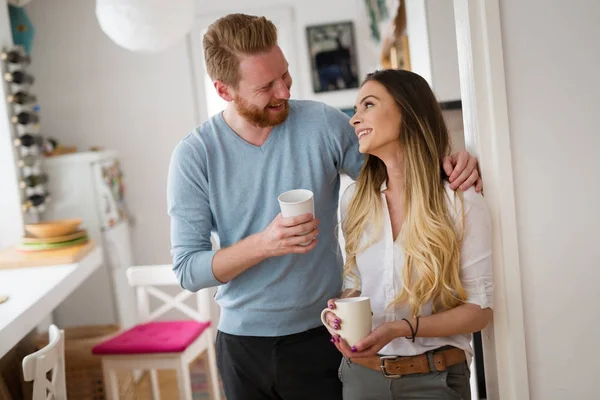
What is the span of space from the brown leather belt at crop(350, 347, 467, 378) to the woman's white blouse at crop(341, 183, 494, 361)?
0.07ft

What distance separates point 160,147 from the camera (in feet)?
17.0

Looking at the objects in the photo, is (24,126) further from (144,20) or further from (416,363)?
(416,363)

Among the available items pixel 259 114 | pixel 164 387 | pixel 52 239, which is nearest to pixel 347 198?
pixel 259 114

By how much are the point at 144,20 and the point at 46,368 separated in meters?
1.36

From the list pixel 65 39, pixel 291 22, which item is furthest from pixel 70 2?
pixel 291 22

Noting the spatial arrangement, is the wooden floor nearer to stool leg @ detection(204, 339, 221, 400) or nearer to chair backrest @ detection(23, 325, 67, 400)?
stool leg @ detection(204, 339, 221, 400)

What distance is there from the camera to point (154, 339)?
3105 millimetres

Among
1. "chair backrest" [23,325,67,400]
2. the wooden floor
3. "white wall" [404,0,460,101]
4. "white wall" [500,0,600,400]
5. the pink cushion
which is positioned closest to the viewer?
"white wall" [500,0,600,400]

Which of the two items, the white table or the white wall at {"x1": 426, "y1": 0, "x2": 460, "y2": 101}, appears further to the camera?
the white wall at {"x1": 426, "y1": 0, "x2": 460, "y2": 101}

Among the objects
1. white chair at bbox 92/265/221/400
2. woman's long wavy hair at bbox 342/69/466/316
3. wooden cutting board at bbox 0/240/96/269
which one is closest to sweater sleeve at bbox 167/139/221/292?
woman's long wavy hair at bbox 342/69/466/316

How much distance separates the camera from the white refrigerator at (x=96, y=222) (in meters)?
4.34

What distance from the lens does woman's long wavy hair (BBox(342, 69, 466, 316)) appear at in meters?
1.50

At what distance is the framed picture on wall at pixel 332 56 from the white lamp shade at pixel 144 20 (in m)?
2.41

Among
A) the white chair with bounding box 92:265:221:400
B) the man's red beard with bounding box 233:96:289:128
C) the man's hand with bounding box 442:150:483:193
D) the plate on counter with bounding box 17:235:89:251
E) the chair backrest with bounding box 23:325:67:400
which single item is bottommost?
the white chair with bounding box 92:265:221:400
